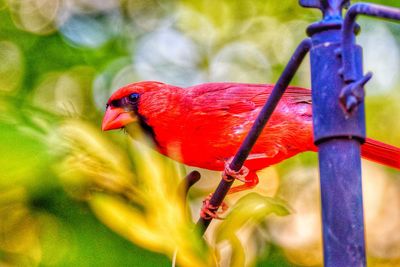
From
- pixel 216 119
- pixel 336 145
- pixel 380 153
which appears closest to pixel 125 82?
pixel 216 119

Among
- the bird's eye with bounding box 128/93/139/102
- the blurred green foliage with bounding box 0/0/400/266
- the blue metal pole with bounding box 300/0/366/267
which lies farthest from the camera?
the bird's eye with bounding box 128/93/139/102

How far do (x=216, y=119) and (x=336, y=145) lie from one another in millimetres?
1203

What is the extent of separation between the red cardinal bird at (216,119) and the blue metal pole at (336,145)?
1.04 metres

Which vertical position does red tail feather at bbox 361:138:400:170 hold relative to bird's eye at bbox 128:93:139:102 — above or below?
below

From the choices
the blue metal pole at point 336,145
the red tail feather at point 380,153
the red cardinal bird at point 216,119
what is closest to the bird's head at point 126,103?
the red cardinal bird at point 216,119

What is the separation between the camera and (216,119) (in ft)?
8.65

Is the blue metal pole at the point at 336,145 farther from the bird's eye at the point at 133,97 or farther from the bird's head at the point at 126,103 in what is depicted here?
the bird's eye at the point at 133,97

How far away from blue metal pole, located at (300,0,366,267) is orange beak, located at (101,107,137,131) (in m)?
0.92

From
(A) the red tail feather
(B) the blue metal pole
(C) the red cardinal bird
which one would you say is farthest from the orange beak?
(B) the blue metal pole

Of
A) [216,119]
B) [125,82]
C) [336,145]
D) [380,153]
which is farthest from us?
[125,82]

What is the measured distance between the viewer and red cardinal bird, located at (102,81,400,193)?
8.36 feet

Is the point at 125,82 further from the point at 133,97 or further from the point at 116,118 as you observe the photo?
the point at 116,118

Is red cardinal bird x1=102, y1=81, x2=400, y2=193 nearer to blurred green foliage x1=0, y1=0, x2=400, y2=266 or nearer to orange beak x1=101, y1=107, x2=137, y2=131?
orange beak x1=101, y1=107, x2=137, y2=131

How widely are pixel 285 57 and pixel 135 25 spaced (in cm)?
58
